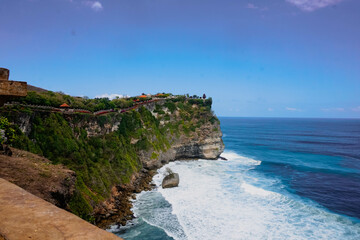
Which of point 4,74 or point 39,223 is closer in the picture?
point 39,223

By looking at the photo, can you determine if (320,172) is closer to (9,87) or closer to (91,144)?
(91,144)

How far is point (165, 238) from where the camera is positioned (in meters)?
21.4

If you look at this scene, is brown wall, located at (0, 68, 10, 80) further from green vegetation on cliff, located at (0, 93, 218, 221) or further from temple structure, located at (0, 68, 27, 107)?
green vegetation on cliff, located at (0, 93, 218, 221)

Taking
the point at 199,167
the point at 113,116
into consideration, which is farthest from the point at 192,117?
the point at 113,116

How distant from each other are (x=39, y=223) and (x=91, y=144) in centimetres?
3122

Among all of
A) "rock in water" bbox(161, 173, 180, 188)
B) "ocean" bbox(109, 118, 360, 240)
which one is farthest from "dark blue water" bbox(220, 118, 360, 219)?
"rock in water" bbox(161, 173, 180, 188)

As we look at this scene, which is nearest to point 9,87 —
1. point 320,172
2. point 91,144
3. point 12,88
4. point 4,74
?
point 12,88

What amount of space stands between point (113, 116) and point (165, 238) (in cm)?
2432

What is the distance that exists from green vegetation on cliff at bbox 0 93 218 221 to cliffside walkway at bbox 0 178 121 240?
65.3ft

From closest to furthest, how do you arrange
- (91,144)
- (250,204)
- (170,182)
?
(250,204)
(91,144)
(170,182)

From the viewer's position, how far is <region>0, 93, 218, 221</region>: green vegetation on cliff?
76.4 ft

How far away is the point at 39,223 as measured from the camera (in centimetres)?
326

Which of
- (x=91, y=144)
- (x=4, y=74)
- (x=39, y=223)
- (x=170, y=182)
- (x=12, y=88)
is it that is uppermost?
(x=4, y=74)

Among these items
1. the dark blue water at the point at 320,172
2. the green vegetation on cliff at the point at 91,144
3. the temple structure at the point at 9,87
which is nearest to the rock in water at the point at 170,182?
the green vegetation on cliff at the point at 91,144
